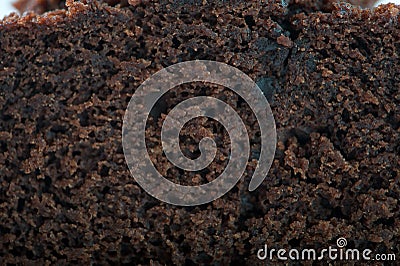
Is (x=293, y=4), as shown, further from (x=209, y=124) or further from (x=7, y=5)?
(x=7, y=5)

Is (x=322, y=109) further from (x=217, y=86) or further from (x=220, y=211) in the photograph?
(x=220, y=211)
